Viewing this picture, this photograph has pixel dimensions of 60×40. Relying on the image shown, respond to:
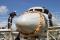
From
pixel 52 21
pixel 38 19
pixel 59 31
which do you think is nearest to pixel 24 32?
pixel 38 19

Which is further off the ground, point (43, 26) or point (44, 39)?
point (43, 26)

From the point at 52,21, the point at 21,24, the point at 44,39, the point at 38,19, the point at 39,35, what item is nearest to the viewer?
the point at 21,24

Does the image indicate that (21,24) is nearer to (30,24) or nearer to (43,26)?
(30,24)

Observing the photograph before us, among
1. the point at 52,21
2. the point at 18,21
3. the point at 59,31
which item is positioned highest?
the point at 18,21

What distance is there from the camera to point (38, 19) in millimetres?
5312

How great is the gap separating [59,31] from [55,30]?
1.40 ft

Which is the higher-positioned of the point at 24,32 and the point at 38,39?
the point at 24,32

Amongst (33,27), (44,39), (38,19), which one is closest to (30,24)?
(33,27)

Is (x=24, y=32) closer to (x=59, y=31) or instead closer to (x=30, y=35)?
(x=30, y=35)

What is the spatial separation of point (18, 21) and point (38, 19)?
71 centimetres

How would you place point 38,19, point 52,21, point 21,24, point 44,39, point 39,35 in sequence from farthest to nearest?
point 52,21, point 44,39, point 39,35, point 38,19, point 21,24

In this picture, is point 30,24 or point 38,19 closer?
point 30,24

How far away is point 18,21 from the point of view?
5.02 metres

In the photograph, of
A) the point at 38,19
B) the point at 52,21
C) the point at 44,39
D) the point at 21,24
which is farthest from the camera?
the point at 52,21
